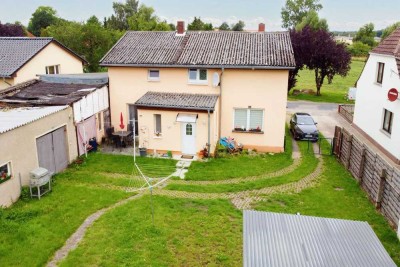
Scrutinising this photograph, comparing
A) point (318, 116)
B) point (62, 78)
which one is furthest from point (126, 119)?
point (318, 116)

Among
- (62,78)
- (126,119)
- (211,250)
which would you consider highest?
(62,78)

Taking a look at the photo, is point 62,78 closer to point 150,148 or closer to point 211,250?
point 150,148

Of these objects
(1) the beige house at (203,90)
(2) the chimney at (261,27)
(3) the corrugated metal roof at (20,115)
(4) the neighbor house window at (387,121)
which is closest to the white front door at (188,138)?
(1) the beige house at (203,90)

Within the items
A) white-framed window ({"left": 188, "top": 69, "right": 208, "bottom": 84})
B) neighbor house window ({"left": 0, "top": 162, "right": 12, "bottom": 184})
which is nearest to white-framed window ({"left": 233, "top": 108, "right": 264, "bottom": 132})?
white-framed window ({"left": 188, "top": 69, "right": 208, "bottom": 84})

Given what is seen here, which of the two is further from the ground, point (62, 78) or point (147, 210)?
point (62, 78)

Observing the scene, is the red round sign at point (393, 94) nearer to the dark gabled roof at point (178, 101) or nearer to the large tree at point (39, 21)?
the dark gabled roof at point (178, 101)
